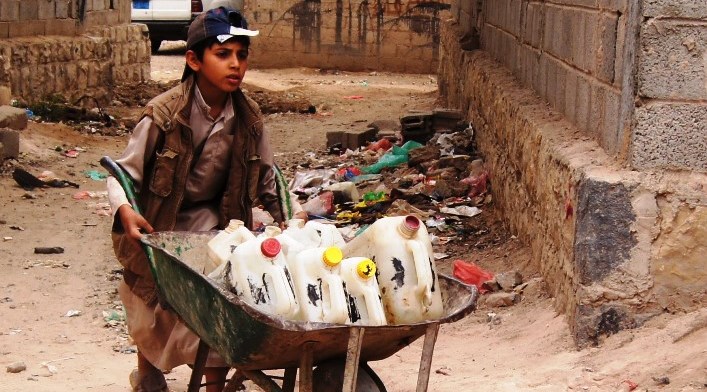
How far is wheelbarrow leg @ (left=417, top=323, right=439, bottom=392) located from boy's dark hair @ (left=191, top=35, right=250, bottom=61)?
1317mm

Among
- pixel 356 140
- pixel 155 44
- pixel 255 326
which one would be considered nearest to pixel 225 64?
pixel 255 326

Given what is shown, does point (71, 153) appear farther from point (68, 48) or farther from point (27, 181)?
point (68, 48)

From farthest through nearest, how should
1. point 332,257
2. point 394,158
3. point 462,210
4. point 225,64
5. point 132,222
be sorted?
point 394,158 → point 462,210 → point 225,64 → point 132,222 → point 332,257

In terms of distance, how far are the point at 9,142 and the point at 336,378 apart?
771 centimetres

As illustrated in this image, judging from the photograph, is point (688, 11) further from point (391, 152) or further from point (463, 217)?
point (391, 152)

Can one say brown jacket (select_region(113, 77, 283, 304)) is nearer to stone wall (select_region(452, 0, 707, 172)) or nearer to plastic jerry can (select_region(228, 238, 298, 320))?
→ plastic jerry can (select_region(228, 238, 298, 320))

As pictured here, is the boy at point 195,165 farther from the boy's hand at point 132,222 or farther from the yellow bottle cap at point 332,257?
the yellow bottle cap at point 332,257

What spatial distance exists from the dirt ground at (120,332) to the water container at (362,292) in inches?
59.8

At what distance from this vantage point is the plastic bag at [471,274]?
642 centimetres

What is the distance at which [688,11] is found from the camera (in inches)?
184

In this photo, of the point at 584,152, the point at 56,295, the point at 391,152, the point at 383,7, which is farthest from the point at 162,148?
the point at 383,7

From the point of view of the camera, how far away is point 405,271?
11.4ft

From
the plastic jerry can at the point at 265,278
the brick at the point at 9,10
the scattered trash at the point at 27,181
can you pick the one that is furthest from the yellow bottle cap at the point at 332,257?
the brick at the point at 9,10

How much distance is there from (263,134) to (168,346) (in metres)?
0.86
